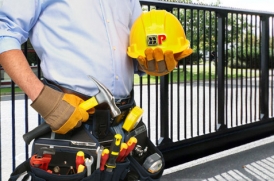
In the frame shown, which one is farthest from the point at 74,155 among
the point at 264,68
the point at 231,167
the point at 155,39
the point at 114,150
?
the point at 264,68

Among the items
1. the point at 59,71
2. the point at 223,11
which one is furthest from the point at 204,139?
the point at 59,71

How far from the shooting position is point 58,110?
1.67 m

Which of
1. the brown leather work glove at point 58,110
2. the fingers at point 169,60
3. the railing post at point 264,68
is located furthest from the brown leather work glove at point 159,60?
the railing post at point 264,68

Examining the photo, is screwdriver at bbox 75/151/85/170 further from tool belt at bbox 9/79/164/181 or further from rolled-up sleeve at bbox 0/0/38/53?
rolled-up sleeve at bbox 0/0/38/53

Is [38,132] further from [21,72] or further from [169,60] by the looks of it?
[169,60]

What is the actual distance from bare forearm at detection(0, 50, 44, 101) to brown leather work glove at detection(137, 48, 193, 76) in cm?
55

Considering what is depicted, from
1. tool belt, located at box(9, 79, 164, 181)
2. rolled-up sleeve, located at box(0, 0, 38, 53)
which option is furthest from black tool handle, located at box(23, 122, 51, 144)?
rolled-up sleeve, located at box(0, 0, 38, 53)

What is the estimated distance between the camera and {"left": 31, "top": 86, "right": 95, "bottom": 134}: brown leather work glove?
1.66m

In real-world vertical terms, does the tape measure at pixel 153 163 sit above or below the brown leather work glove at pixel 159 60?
below

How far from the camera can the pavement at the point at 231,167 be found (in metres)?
4.10

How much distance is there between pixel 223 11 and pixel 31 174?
3752 millimetres

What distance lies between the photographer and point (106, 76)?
74.6 inches

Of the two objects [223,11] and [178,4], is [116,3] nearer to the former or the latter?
[178,4]

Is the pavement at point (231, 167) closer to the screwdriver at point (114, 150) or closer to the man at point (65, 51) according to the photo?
the screwdriver at point (114, 150)
